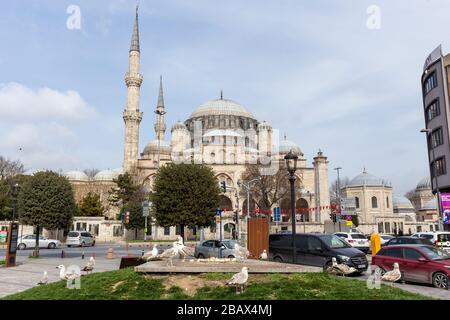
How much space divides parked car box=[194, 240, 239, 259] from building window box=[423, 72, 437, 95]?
2899 cm

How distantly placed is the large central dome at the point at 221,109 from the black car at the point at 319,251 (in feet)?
217

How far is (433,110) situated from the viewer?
36.9m

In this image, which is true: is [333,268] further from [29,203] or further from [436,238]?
[29,203]

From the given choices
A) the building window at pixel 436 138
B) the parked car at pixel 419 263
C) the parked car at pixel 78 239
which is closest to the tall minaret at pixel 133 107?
the parked car at pixel 78 239

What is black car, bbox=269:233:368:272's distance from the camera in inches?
536

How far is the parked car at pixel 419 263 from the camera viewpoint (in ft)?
35.7

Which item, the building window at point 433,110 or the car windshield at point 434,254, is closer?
the car windshield at point 434,254

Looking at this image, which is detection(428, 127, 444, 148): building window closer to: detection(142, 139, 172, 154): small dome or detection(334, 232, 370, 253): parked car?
detection(334, 232, 370, 253): parked car

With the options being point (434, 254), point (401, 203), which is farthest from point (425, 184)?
point (434, 254)

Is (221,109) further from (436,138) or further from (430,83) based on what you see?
(436,138)

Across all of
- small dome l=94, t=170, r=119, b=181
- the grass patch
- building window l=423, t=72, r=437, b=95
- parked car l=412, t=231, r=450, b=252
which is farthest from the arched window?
the grass patch

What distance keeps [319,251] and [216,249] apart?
597 cm

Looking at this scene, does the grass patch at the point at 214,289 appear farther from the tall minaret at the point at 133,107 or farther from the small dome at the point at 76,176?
the small dome at the point at 76,176
